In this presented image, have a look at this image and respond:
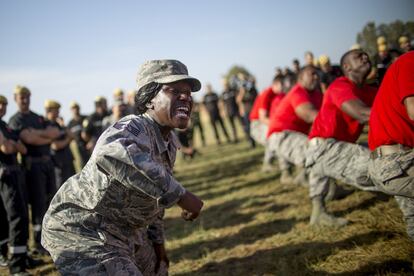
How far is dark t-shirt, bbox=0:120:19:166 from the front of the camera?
446cm

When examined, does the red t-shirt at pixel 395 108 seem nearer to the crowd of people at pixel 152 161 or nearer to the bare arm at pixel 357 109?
the crowd of people at pixel 152 161

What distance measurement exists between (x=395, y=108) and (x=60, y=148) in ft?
20.5

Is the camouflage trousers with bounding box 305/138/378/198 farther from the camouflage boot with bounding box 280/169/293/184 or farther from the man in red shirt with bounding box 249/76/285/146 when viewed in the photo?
the man in red shirt with bounding box 249/76/285/146

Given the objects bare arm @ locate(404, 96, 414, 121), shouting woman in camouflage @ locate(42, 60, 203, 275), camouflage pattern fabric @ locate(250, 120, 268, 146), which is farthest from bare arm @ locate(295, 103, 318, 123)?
shouting woman in camouflage @ locate(42, 60, 203, 275)

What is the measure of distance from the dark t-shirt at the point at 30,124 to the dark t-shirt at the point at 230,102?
8.94 metres

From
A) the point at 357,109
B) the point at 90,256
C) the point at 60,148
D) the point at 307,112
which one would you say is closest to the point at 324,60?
Answer: the point at 307,112

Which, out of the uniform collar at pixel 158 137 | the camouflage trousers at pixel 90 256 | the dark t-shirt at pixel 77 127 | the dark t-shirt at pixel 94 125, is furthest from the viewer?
the dark t-shirt at pixel 77 127

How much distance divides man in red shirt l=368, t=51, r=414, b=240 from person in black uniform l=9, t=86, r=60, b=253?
4856 millimetres

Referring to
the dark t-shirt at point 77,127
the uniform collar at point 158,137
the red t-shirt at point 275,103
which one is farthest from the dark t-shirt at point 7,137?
the red t-shirt at point 275,103

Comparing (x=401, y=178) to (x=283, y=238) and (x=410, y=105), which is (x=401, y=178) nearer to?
(x=410, y=105)

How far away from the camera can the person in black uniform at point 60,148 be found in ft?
21.5

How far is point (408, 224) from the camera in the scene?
2715 mm

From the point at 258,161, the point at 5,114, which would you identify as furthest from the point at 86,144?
the point at 258,161

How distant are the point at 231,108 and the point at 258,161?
176 inches
